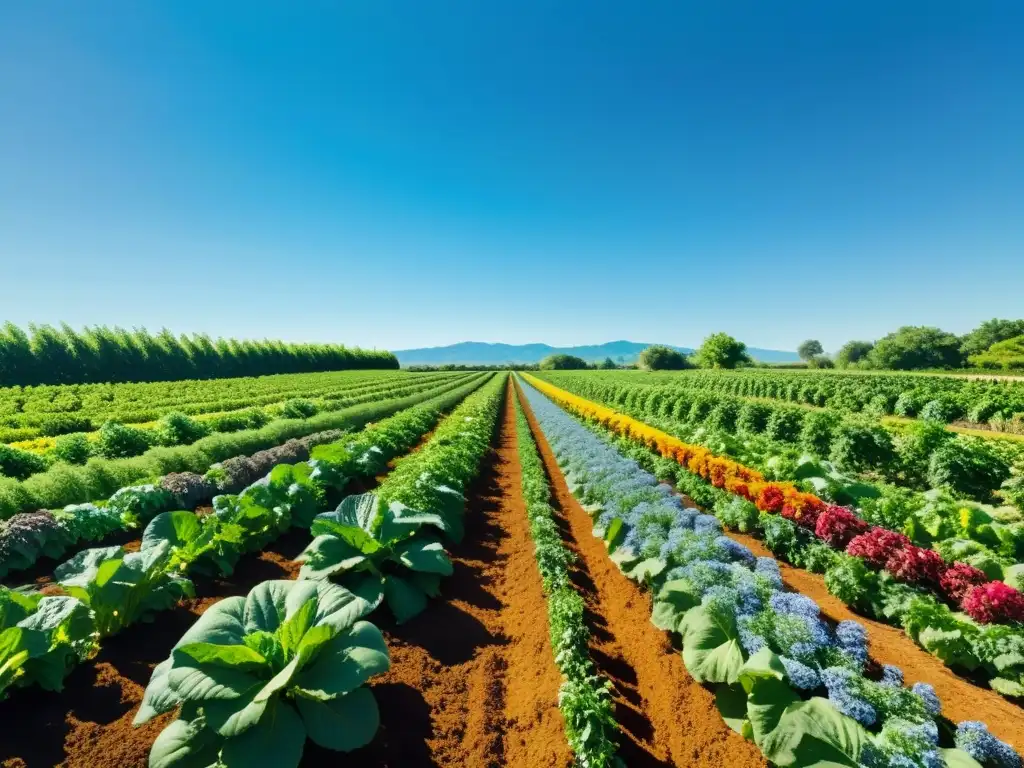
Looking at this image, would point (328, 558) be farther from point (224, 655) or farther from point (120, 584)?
point (224, 655)

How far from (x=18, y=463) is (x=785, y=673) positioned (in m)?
16.1

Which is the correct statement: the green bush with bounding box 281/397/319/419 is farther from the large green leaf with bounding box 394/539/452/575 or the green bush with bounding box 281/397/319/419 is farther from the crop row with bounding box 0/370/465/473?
the large green leaf with bounding box 394/539/452/575

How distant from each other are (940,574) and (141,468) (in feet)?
45.4

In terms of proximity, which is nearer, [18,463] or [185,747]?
[185,747]

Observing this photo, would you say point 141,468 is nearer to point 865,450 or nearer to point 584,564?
point 584,564

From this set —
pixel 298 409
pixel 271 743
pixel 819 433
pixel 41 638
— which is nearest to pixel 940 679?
pixel 271 743

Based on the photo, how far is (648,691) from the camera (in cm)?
414

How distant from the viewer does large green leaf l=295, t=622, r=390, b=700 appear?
3025 millimetres

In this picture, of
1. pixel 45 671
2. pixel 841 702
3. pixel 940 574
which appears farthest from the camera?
pixel 940 574

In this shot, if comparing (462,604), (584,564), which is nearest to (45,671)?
(462,604)

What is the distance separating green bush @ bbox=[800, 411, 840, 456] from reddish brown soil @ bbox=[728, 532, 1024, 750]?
863 cm

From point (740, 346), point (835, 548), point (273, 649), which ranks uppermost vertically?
point (740, 346)

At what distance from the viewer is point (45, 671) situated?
3.35 metres

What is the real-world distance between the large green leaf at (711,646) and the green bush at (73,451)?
16.0 metres
